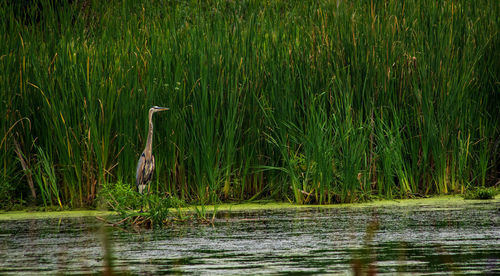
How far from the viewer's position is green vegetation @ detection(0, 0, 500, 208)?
888 cm

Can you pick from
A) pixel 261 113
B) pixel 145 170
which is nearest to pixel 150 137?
pixel 145 170

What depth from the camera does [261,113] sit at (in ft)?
30.9

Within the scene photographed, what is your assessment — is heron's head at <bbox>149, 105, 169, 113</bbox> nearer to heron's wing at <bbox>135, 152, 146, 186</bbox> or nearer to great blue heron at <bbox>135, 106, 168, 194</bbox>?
great blue heron at <bbox>135, 106, 168, 194</bbox>

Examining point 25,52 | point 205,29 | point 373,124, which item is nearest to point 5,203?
point 25,52

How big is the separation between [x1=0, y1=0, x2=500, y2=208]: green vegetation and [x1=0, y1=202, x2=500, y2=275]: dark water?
2.85 feet

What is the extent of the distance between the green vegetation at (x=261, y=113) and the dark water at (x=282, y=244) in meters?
0.87

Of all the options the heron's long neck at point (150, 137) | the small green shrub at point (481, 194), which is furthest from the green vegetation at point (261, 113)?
the heron's long neck at point (150, 137)

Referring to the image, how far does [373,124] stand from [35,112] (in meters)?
3.88

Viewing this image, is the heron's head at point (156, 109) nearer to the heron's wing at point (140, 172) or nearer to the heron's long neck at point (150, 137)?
the heron's long neck at point (150, 137)

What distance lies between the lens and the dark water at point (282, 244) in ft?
15.6

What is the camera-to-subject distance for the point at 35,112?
30.6 feet

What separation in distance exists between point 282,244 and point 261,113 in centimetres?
370

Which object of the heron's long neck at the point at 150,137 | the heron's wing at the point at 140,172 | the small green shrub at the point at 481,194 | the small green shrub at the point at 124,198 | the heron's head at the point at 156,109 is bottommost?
the small green shrub at the point at 481,194

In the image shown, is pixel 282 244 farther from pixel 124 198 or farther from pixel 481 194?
pixel 481 194
